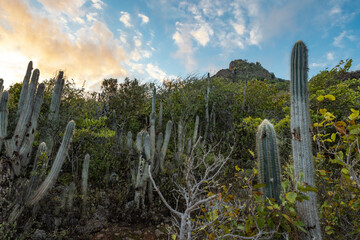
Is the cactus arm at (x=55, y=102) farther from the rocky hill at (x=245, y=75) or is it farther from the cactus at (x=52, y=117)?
the rocky hill at (x=245, y=75)

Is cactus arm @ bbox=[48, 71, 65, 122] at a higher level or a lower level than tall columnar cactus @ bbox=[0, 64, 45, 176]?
higher

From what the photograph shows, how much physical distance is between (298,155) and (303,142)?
0.14 metres

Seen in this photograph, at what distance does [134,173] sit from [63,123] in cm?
271

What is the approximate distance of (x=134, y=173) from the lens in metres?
6.01

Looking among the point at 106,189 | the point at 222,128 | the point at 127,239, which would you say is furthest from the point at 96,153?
the point at 222,128

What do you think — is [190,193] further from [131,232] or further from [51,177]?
[131,232]

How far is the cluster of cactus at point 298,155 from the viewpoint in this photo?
173 centimetres

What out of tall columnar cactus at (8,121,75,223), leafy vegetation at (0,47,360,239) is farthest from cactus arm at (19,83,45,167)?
tall columnar cactus at (8,121,75,223)

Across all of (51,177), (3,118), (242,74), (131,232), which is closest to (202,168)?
(131,232)

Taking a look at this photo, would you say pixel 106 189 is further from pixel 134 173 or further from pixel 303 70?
pixel 303 70

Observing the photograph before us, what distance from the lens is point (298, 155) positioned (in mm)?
1882

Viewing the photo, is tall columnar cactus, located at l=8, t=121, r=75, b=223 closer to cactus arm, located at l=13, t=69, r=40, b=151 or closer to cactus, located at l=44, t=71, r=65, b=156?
cactus arm, located at l=13, t=69, r=40, b=151

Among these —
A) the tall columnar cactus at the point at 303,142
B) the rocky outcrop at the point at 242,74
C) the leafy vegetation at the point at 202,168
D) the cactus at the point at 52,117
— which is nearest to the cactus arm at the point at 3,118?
the leafy vegetation at the point at 202,168

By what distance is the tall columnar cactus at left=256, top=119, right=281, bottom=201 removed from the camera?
6.03 ft
